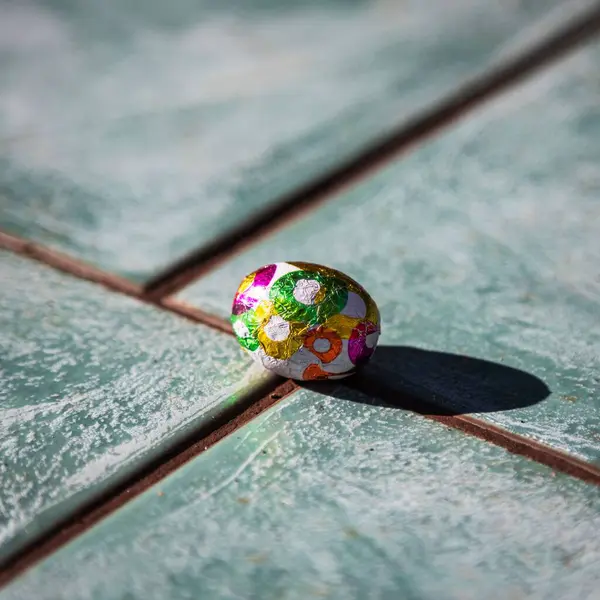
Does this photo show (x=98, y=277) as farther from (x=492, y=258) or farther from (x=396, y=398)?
(x=492, y=258)

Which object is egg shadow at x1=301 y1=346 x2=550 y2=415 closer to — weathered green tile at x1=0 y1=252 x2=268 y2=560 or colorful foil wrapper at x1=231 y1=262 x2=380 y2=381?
colorful foil wrapper at x1=231 y1=262 x2=380 y2=381

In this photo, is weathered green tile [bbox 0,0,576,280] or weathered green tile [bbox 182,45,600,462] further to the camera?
weathered green tile [bbox 0,0,576,280]

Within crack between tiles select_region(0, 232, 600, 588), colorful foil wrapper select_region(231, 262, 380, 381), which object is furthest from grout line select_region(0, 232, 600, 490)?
colorful foil wrapper select_region(231, 262, 380, 381)

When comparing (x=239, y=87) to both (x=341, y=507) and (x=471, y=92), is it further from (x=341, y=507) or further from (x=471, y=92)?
(x=341, y=507)

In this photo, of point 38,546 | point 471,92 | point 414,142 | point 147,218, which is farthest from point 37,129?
point 38,546

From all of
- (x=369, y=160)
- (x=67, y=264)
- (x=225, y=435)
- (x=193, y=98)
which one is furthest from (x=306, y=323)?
(x=193, y=98)

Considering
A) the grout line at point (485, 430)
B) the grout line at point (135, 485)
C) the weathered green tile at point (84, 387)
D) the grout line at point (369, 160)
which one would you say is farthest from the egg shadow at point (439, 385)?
the grout line at point (369, 160)
